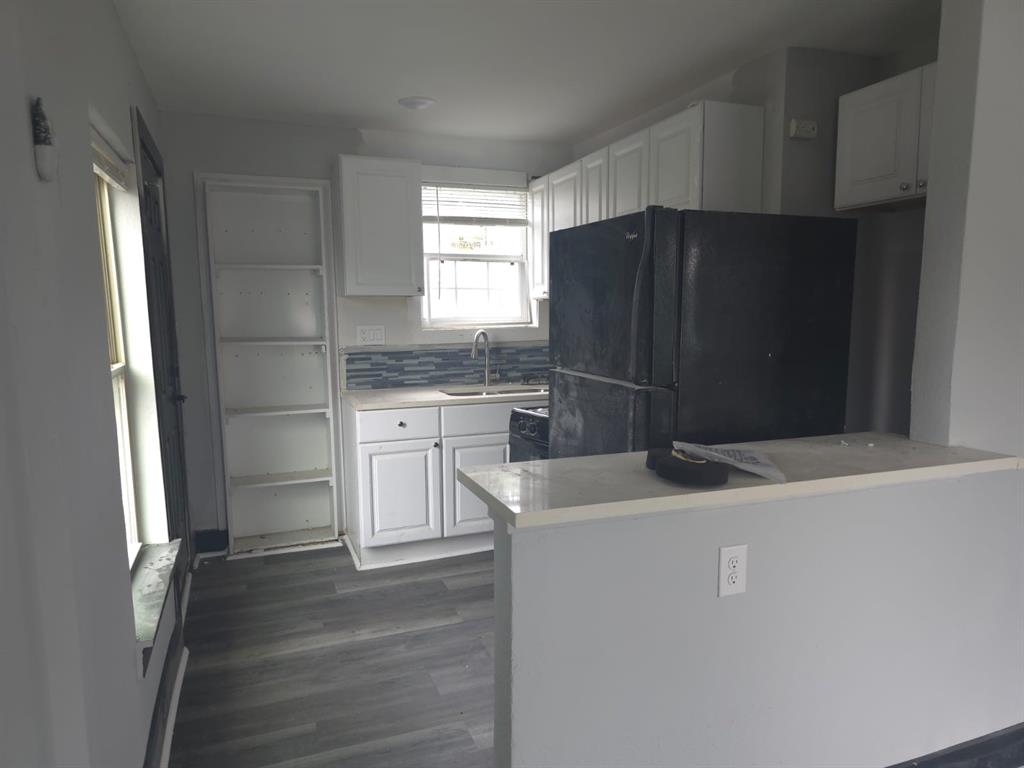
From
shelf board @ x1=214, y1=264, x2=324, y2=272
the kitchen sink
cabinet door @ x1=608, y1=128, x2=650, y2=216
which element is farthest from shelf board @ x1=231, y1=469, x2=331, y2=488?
cabinet door @ x1=608, y1=128, x2=650, y2=216

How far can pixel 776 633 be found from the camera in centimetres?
163

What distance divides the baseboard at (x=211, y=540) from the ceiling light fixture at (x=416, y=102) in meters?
2.50

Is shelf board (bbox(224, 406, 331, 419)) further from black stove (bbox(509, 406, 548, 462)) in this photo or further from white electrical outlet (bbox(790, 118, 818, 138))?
white electrical outlet (bbox(790, 118, 818, 138))

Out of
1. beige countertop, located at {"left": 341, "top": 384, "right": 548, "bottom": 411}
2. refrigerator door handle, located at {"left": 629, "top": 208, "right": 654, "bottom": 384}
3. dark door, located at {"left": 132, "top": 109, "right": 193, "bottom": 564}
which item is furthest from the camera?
beige countertop, located at {"left": 341, "top": 384, "right": 548, "bottom": 411}

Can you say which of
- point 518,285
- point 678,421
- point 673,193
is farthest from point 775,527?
point 518,285

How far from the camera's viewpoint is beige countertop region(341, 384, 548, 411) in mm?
3447

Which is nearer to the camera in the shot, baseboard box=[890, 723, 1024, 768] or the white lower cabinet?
baseboard box=[890, 723, 1024, 768]

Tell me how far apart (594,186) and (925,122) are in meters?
1.57

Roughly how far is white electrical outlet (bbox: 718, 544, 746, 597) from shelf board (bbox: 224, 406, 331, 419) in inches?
107

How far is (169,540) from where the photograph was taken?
262 centimetres

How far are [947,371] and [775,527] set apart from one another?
787 millimetres

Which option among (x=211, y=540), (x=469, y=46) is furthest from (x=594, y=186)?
(x=211, y=540)

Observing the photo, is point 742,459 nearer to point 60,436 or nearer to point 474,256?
point 60,436

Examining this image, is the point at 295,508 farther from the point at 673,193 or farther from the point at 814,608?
the point at 814,608
